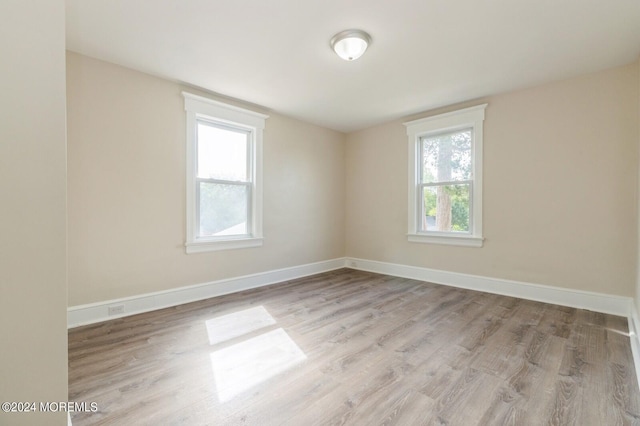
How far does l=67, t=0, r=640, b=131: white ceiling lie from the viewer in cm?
206

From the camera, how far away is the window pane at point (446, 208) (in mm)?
4006

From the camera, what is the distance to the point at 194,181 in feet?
11.0

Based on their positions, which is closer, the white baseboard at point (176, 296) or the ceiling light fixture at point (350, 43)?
the ceiling light fixture at point (350, 43)

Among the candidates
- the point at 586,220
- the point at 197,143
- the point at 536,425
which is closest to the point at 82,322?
the point at 197,143

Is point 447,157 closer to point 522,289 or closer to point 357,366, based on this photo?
point 522,289

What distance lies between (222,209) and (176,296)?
1.18 metres

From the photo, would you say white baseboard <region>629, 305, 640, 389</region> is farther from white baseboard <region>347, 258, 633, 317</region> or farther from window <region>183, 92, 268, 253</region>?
window <region>183, 92, 268, 253</region>

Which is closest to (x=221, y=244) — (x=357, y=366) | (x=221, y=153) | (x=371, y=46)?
A: (x=221, y=153)

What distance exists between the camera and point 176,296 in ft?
10.6

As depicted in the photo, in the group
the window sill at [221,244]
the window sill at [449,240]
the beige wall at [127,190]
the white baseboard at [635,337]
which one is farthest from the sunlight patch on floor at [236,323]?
the white baseboard at [635,337]

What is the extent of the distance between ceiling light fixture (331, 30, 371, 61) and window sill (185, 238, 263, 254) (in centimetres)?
257

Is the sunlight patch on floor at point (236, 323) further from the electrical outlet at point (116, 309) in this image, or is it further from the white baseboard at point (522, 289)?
the white baseboard at point (522, 289)

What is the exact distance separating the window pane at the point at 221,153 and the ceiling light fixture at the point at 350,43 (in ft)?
6.33

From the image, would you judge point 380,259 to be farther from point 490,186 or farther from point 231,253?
point 231,253
